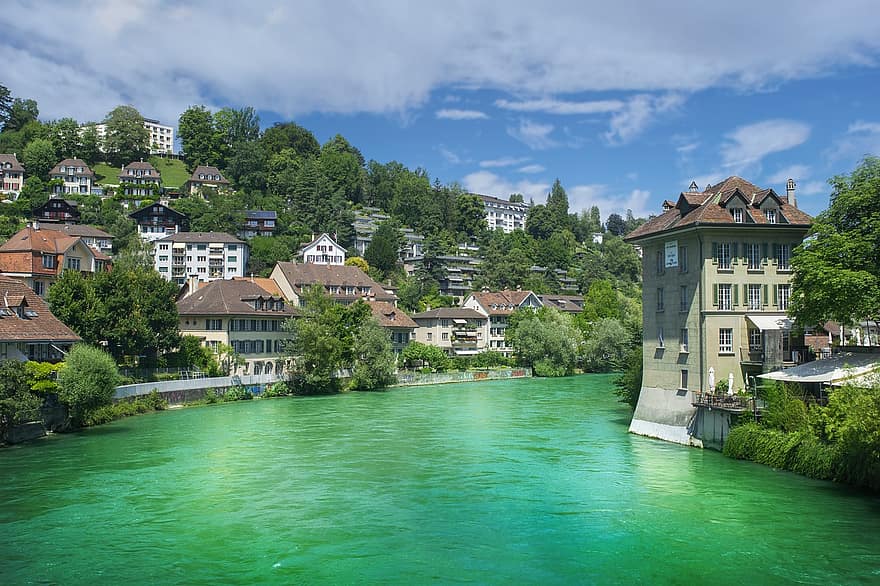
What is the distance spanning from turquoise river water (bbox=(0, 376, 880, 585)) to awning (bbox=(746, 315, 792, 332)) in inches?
250

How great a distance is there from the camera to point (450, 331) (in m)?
96.8

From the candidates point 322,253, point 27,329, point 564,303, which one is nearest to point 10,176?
point 322,253

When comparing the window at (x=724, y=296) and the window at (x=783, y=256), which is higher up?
the window at (x=783, y=256)

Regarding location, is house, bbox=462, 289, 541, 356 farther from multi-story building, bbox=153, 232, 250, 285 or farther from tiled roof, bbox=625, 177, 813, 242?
tiled roof, bbox=625, 177, 813, 242

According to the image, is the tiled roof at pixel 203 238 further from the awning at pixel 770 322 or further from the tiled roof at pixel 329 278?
the awning at pixel 770 322

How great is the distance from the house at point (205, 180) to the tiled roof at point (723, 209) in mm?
122158

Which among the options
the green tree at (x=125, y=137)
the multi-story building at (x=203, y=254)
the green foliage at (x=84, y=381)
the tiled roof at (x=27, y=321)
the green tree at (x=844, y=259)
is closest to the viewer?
the green tree at (x=844, y=259)

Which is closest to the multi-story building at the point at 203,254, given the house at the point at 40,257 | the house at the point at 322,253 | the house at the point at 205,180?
the house at the point at 322,253

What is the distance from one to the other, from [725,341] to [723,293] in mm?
2163

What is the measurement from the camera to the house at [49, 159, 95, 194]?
132500mm

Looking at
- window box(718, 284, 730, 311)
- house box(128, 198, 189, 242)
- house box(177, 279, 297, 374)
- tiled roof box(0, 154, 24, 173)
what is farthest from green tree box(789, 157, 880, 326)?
tiled roof box(0, 154, 24, 173)

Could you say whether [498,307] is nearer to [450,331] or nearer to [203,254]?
[450,331]

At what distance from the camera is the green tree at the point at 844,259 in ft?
95.6

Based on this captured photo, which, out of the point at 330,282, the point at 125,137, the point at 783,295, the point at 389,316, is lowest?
the point at 783,295
